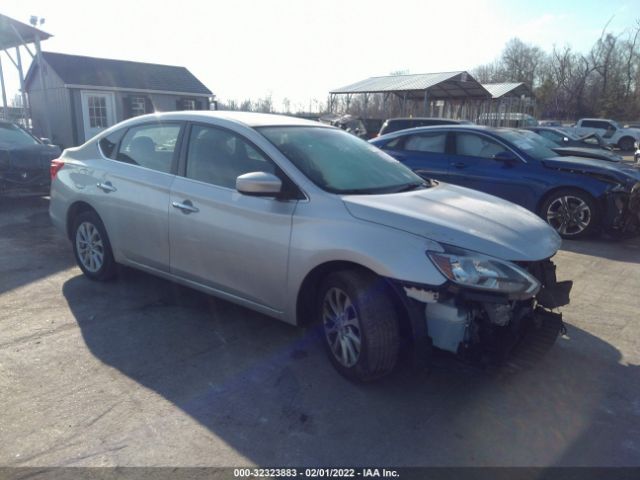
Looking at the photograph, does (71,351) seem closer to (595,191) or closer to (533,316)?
(533,316)

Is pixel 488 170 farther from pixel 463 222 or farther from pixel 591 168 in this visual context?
pixel 463 222

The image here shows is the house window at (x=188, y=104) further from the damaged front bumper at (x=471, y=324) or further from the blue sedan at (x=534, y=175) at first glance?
the damaged front bumper at (x=471, y=324)

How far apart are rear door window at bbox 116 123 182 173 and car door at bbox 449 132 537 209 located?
5.09 meters

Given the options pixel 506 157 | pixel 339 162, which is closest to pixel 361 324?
pixel 339 162

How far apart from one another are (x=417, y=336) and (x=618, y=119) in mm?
54531

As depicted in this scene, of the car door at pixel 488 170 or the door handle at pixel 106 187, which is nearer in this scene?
the door handle at pixel 106 187

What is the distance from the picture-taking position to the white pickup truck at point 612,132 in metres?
29.5

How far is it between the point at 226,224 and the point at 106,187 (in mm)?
1631

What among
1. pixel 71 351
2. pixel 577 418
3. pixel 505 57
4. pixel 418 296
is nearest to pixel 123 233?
pixel 71 351

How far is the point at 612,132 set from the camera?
30031 mm

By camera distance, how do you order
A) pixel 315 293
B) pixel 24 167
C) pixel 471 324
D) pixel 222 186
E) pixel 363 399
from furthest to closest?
pixel 24 167 → pixel 222 186 → pixel 315 293 → pixel 363 399 → pixel 471 324

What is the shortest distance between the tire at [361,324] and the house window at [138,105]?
22.6 meters

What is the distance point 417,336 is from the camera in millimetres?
2945

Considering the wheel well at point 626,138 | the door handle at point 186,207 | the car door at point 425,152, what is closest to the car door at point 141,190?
the door handle at point 186,207
